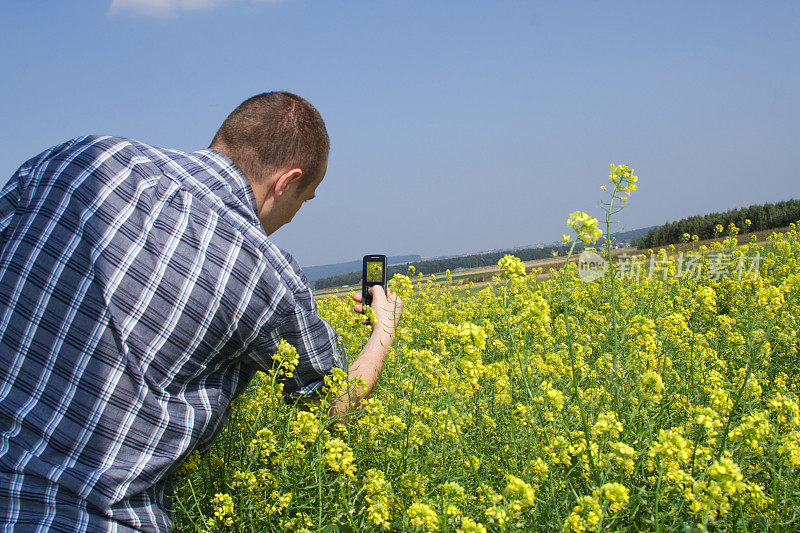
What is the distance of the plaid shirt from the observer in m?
1.48

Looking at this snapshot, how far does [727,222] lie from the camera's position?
60.5ft

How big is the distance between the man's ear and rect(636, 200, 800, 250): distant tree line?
16364mm

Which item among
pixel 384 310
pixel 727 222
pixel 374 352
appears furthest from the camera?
pixel 727 222

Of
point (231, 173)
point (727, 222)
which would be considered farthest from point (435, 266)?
point (727, 222)

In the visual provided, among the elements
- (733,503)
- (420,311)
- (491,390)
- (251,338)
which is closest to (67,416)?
(251,338)

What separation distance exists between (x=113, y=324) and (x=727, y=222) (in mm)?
20895

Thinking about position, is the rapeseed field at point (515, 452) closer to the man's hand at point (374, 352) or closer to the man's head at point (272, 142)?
the man's hand at point (374, 352)

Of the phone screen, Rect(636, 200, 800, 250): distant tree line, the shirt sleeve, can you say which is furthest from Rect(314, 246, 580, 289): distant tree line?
Rect(636, 200, 800, 250): distant tree line

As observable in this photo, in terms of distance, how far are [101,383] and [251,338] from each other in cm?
43

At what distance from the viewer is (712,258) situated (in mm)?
6977

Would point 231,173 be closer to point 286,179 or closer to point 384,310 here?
point 286,179

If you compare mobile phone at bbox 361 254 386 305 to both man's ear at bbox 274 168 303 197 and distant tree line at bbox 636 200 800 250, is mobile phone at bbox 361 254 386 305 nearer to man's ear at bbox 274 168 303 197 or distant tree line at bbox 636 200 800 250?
man's ear at bbox 274 168 303 197

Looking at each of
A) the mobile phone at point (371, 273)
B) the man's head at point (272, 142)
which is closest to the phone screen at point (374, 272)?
the mobile phone at point (371, 273)

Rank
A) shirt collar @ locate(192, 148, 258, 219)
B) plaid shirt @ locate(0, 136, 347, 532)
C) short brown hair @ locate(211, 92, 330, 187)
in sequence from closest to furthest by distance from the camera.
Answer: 1. plaid shirt @ locate(0, 136, 347, 532)
2. shirt collar @ locate(192, 148, 258, 219)
3. short brown hair @ locate(211, 92, 330, 187)
